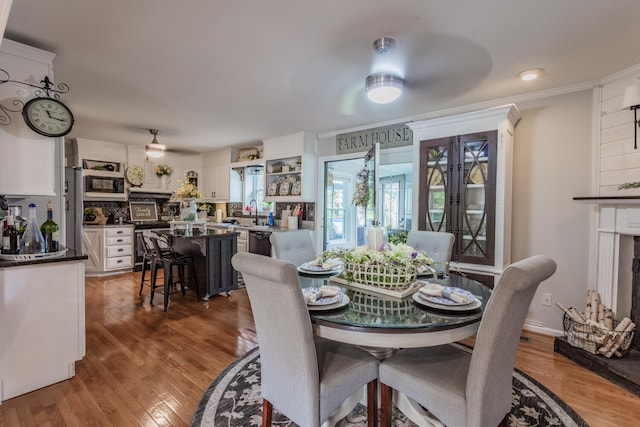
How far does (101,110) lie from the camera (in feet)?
12.2

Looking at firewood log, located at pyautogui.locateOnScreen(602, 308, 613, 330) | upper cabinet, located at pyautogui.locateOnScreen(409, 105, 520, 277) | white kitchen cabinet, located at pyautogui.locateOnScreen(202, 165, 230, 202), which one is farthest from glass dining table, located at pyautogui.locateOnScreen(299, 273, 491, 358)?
white kitchen cabinet, located at pyautogui.locateOnScreen(202, 165, 230, 202)

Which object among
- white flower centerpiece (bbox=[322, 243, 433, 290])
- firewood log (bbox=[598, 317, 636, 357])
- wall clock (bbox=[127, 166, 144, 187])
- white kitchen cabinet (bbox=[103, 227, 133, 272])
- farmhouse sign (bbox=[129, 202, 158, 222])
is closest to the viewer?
white flower centerpiece (bbox=[322, 243, 433, 290])

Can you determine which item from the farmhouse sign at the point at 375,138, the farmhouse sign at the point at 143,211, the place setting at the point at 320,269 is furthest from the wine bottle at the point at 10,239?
the farmhouse sign at the point at 143,211

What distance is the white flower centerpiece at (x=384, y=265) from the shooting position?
1.74 meters

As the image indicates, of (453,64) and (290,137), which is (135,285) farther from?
(453,64)

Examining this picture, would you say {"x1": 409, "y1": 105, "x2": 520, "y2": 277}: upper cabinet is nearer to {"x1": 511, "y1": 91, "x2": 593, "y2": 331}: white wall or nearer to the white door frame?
{"x1": 511, "y1": 91, "x2": 593, "y2": 331}: white wall

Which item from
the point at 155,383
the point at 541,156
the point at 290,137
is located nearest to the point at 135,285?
the point at 155,383

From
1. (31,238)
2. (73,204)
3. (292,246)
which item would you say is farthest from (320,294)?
(73,204)

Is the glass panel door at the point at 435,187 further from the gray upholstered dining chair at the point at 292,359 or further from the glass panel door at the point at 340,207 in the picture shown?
the gray upholstered dining chair at the point at 292,359

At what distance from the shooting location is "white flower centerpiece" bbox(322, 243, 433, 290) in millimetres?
1740

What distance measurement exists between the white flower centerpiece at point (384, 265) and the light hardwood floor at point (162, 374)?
1.34 metres

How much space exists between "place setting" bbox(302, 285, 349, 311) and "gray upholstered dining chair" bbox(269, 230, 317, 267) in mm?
1039

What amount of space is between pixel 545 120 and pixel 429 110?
1156 millimetres

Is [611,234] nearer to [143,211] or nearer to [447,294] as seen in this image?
[447,294]
